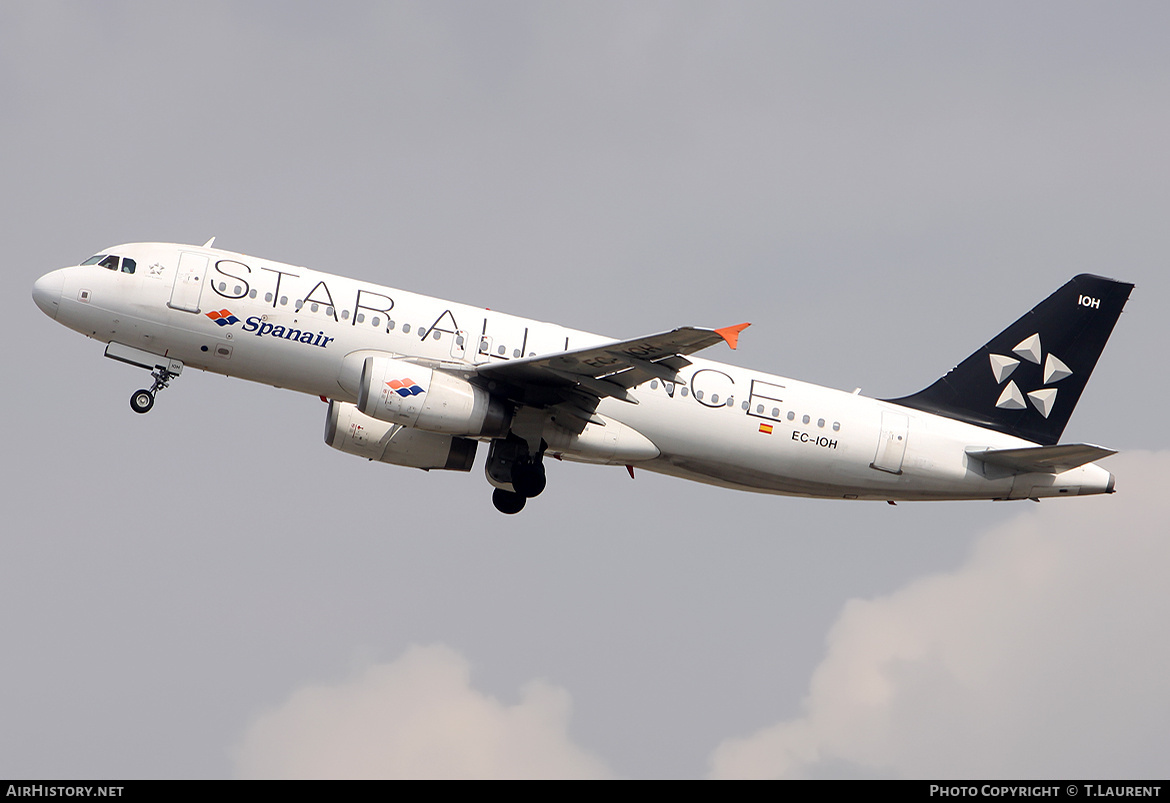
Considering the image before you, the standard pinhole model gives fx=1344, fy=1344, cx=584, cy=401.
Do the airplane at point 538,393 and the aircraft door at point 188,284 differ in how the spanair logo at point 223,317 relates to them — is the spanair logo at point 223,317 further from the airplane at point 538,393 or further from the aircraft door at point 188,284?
the aircraft door at point 188,284

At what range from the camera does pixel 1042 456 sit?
116ft

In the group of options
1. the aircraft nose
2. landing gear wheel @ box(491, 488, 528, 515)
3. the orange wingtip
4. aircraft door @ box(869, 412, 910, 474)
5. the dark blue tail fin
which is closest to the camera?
the orange wingtip

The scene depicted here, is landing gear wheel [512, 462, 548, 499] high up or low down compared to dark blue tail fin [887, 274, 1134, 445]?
down

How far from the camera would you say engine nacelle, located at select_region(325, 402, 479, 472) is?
37031 mm

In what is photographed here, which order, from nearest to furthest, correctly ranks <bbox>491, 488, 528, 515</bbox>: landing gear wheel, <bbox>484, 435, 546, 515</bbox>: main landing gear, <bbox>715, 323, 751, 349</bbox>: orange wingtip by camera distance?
<bbox>715, 323, 751, 349</bbox>: orange wingtip
<bbox>484, 435, 546, 515</bbox>: main landing gear
<bbox>491, 488, 528, 515</bbox>: landing gear wheel

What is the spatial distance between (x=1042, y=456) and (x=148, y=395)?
23170 millimetres

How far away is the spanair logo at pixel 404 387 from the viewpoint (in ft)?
104

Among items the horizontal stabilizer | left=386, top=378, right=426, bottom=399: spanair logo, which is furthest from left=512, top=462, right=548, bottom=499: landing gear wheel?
the horizontal stabilizer

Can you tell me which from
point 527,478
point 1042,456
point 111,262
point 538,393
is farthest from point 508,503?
point 1042,456

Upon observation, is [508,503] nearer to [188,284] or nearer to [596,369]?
[596,369]

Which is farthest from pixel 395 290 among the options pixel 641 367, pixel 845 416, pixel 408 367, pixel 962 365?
pixel 962 365

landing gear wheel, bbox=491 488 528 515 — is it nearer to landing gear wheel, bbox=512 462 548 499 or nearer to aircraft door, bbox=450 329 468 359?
landing gear wheel, bbox=512 462 548 499

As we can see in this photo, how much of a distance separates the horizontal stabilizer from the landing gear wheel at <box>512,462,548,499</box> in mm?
11817
